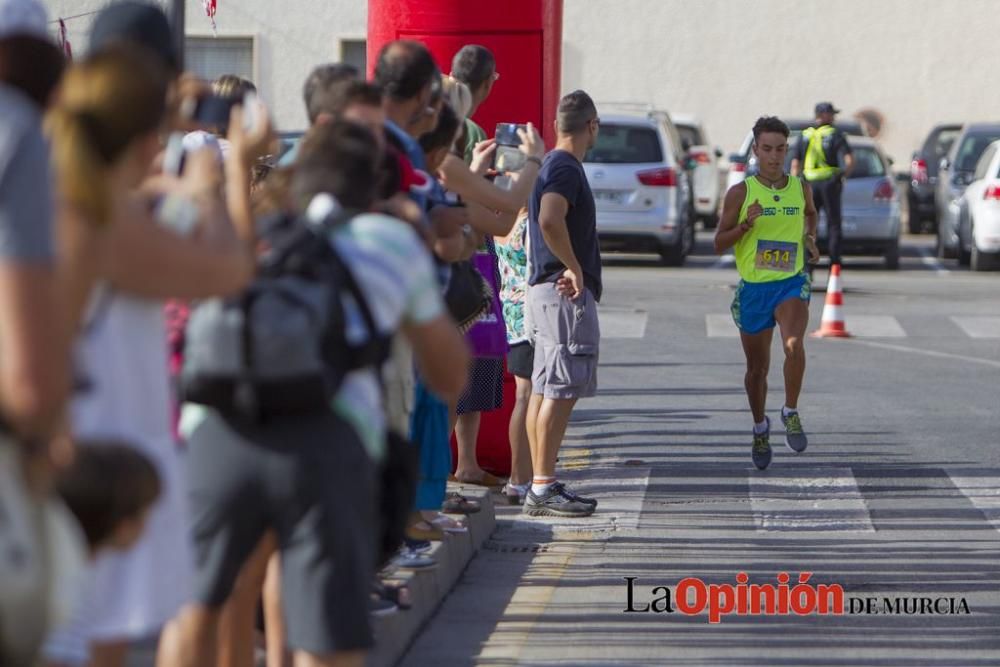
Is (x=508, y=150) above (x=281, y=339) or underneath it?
above

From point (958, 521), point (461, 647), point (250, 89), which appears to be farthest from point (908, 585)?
point (250, 89)

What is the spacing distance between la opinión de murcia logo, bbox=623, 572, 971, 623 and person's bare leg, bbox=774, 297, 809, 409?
3.01 m

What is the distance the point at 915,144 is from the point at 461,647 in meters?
33.4

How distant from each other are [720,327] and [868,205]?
6.79m

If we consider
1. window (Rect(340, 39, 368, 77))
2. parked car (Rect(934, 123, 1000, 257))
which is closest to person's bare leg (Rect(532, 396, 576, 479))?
parked car (Rect(934, 123, 1000, 257))

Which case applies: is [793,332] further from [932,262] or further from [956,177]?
[932,262]

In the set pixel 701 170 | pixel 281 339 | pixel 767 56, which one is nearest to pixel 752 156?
pixel 701 170

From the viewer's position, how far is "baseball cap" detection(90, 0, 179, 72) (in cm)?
425

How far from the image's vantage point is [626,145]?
23.0 metres

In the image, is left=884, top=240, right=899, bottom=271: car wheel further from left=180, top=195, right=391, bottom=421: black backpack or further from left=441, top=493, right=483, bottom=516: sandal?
left=180, top=195, right=391, bottom=421: black backpack

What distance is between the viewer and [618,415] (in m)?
12.1

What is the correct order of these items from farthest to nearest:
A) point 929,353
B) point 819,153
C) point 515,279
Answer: point 819,153 → point 929,353 → point 515,279

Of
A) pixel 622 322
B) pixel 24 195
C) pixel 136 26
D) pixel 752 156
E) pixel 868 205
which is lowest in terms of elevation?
pixel 622 322

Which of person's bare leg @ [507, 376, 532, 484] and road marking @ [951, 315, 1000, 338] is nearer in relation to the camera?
person's bare leg @ [507, 376, 532, 484]
